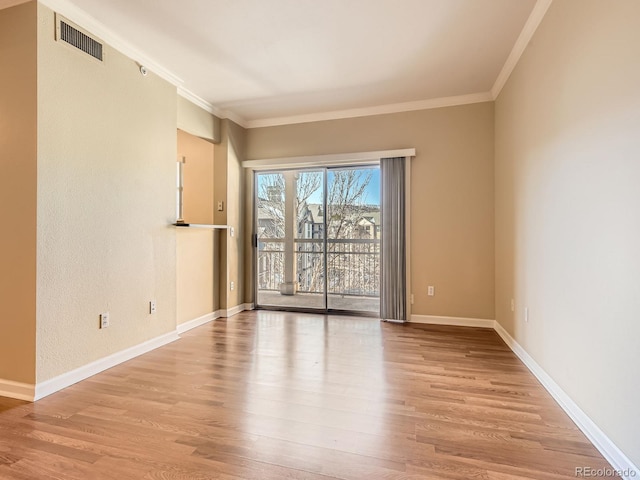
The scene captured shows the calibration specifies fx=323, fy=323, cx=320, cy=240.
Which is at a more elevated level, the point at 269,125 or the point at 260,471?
the point at 269,125

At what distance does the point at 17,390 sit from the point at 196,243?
212cm

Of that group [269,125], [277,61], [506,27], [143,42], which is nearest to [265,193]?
[269,125]

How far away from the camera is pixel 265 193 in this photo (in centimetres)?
485

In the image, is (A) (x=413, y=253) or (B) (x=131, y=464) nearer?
(B) (x=131, y=464)

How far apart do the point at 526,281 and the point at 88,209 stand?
363 cm

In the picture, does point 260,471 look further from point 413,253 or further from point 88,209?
point 413,253

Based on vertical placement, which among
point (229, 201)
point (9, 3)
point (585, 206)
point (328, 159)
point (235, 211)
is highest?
point (9, 3)

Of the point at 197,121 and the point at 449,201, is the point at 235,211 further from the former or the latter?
the point at 449,201

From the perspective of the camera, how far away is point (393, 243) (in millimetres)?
4129

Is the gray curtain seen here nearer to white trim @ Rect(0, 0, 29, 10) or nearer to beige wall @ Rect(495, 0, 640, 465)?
beige wall @ Rect(495, 0, 640, 465)

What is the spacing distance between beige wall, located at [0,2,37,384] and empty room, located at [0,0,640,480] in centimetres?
2

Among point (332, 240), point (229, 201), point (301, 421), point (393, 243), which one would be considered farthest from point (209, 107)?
point (301, 421)

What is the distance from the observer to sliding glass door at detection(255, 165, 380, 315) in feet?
14.6

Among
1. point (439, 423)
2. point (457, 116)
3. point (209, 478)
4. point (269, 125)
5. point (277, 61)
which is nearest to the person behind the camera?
point (209, 478)
